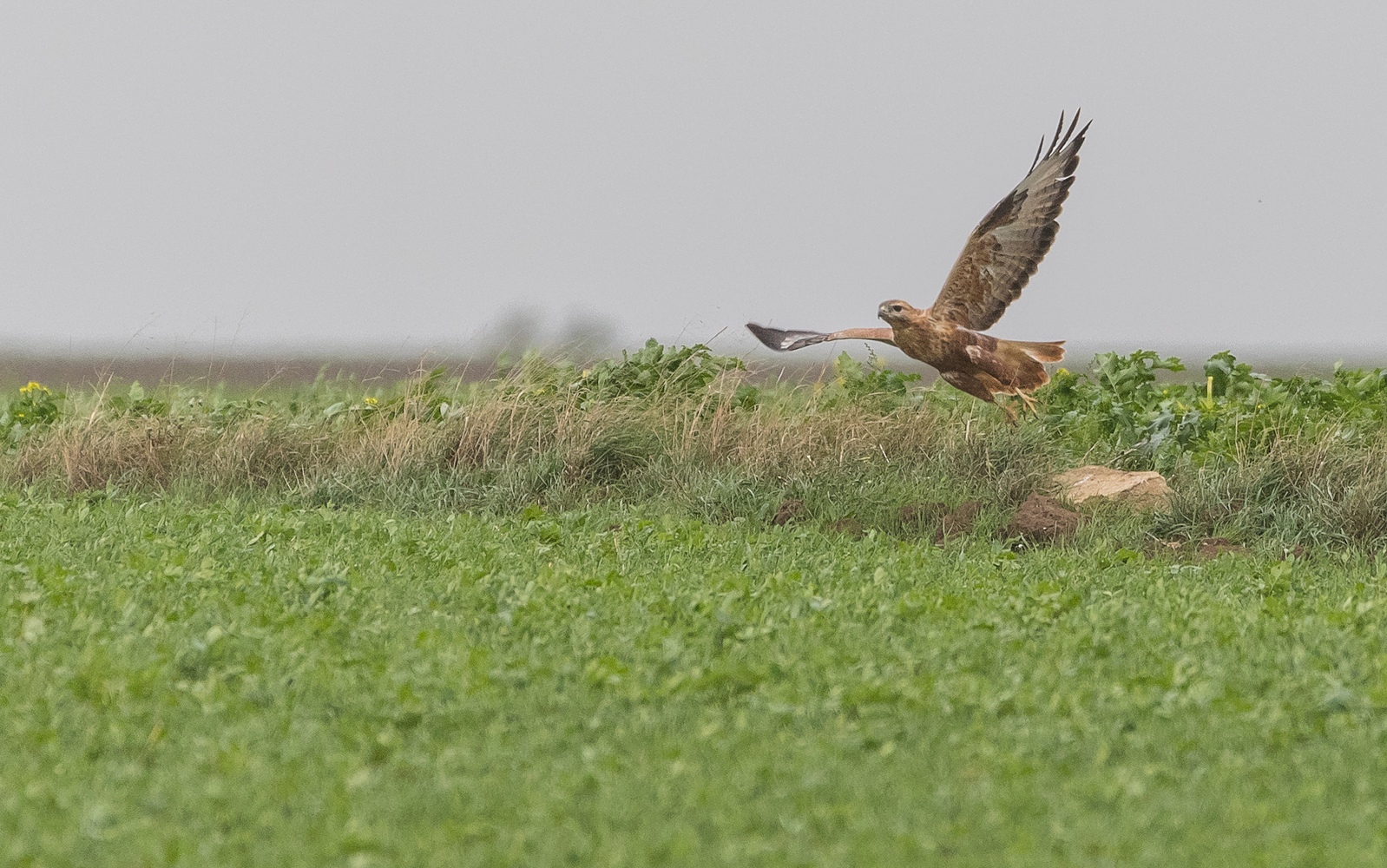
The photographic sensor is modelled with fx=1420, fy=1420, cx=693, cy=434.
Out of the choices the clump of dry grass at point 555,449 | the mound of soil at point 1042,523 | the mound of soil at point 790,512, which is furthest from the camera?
the clump of dry grass at point 555,449

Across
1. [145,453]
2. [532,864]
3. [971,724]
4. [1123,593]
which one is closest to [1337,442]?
[1123,593]

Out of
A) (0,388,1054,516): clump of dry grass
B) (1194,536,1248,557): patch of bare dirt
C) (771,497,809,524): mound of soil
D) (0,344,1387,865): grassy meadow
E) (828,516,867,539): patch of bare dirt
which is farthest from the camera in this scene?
(0,388,1054,516): clump of dry grass

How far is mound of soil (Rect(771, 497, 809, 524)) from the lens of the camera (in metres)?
9.17

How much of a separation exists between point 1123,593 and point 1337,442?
11.0ft

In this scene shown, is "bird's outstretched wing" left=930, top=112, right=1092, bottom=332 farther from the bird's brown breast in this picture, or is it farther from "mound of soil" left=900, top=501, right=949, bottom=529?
"mound of soil" left=900, top=501, right=949, bottom=529

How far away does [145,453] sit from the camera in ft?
35.9

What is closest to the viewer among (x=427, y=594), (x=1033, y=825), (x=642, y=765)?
(x=1033, y=825)

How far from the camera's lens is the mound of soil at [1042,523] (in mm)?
8633

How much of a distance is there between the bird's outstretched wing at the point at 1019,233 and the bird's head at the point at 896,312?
295 mm

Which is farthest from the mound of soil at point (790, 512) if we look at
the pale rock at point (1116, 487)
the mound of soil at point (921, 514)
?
the pale rock at point (1116, 487)

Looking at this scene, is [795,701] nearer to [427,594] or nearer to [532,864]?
[532,864]

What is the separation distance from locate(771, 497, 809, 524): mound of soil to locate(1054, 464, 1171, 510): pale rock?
1.76 metres

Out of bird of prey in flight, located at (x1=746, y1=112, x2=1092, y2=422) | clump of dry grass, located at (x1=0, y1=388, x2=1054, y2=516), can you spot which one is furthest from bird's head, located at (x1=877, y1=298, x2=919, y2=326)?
clump of dry grass, located at (x1=0, y1=388, x2=1054, y2=516)

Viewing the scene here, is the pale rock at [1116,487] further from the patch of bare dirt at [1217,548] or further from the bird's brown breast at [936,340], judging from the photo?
the bird's brown breast at [936,340]
